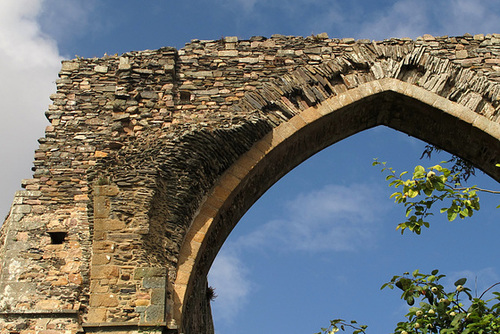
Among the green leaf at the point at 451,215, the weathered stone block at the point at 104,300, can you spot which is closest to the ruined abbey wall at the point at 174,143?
the weathered stone block at the point at 104,300

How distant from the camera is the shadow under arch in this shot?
8.23m

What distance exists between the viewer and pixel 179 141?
316 inches

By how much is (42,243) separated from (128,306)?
59.3 inches

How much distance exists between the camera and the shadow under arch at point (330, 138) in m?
8.23

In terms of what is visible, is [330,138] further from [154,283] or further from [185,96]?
[154,283]

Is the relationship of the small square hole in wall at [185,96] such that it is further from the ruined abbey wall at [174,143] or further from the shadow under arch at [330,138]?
the shadow under arch at [330,138]

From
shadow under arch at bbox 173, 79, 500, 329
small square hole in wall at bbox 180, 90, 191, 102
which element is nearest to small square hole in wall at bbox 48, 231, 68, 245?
shadow under arch at bbox 173, 79, 500, 329

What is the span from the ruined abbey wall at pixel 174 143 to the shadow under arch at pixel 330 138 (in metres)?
0.02

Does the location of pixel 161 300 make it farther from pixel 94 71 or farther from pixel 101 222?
pixel 94 71

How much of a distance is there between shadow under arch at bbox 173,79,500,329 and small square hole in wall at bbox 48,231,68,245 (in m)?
1.31

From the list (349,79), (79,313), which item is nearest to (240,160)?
(349,79)

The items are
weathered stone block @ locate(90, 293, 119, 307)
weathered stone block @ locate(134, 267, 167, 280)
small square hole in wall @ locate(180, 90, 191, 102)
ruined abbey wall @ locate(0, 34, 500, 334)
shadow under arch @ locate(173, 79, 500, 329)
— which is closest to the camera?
weathered stone block @ locate(90, 293, 119, 307)

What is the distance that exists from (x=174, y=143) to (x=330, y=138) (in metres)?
2.16

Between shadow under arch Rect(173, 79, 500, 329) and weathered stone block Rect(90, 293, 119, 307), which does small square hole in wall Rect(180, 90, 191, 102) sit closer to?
shadow under arch Rect(173, 79, 500, 329)
